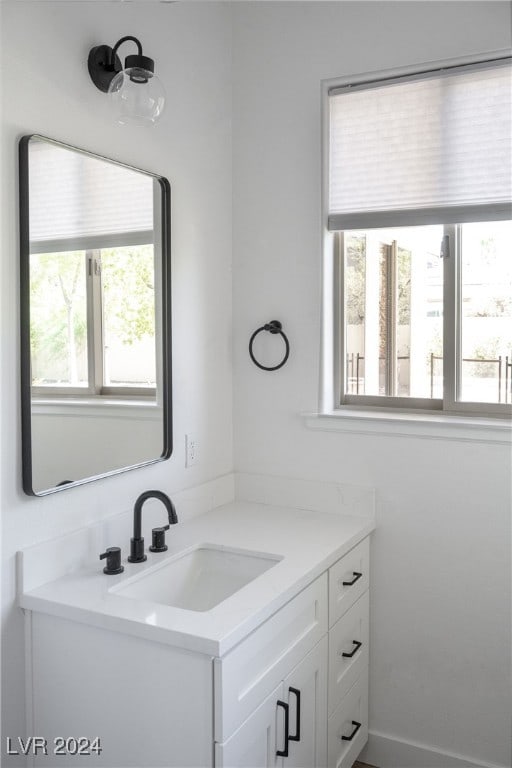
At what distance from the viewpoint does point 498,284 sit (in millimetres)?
2266

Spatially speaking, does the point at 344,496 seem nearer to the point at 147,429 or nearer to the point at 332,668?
the point at 332,668

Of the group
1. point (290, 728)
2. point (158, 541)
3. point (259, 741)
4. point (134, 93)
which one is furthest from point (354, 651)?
point (134, 93)

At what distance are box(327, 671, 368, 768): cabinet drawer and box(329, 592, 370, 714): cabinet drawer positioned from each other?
4 cm

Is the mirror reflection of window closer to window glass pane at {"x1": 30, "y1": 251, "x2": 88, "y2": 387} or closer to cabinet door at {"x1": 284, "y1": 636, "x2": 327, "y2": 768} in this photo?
window glass pane at {"x1": 30, "y1": 251, "x2": 88, "y2": 387}

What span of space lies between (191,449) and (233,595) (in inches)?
30.9

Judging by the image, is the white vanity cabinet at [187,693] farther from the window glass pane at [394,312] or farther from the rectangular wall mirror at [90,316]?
the window glass pane at [394,312]

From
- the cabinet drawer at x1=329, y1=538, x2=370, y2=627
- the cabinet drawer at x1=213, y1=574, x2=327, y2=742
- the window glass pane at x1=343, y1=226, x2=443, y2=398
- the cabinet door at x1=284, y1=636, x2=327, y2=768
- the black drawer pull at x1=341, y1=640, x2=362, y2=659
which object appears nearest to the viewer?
the cabinet drawer at x1=213, y1=574, x2=327, y2=742

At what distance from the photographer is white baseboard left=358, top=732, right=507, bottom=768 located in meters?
2.27

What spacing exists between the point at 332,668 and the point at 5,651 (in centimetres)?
97

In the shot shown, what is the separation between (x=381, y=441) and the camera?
2.35 m

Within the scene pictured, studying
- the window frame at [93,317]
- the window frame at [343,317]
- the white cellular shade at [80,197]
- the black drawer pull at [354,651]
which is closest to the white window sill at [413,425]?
the window frame at [343,317]

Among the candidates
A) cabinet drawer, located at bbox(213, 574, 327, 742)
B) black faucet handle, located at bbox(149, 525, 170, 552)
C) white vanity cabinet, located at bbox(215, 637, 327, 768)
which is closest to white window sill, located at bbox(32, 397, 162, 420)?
black faucet handle, located at bbox(149, 525, 170, 552)

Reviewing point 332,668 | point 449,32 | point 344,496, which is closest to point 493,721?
point 332,668

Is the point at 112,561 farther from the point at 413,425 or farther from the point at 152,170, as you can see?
the point at 152,170
